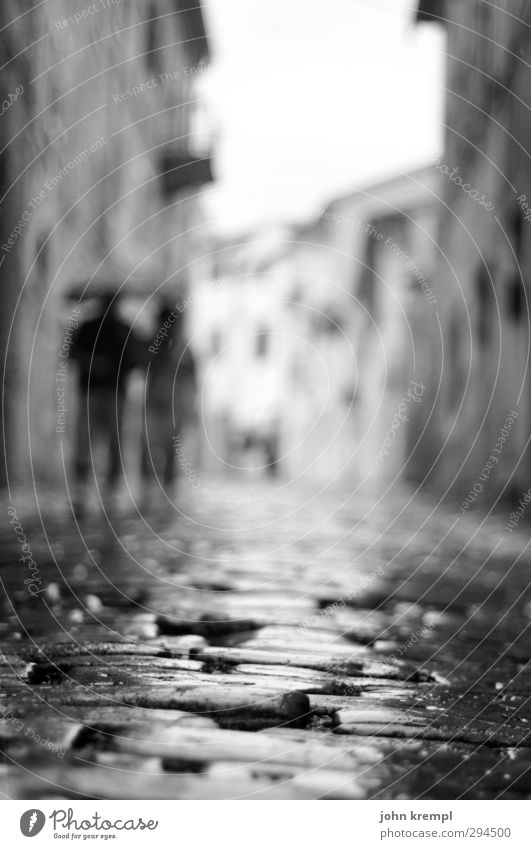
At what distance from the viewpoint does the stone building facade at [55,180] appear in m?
6.60

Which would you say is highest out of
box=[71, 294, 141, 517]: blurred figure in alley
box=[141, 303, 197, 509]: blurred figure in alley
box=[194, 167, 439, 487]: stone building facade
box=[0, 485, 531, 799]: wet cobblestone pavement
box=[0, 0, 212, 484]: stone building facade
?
box=[194, 167, 439, 487]: stone building facade

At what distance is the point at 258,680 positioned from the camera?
1.54 m

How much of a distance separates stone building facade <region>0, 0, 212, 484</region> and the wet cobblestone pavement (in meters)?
2.21

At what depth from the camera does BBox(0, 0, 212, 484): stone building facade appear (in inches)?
260

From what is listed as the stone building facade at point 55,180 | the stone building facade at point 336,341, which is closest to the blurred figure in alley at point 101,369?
the stone building facade at point 55,180

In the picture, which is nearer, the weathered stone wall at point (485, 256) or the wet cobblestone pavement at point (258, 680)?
the wet cobblestone pavement at point (258, 680)

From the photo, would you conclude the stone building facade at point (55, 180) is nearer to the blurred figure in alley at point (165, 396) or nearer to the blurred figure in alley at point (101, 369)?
the blurred figure in alley at point (101, 369)

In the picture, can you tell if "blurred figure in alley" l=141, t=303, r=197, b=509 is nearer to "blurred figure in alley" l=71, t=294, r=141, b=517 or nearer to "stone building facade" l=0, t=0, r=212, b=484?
"blurred figure in alley" l=71, t=294, r=141, b=517
